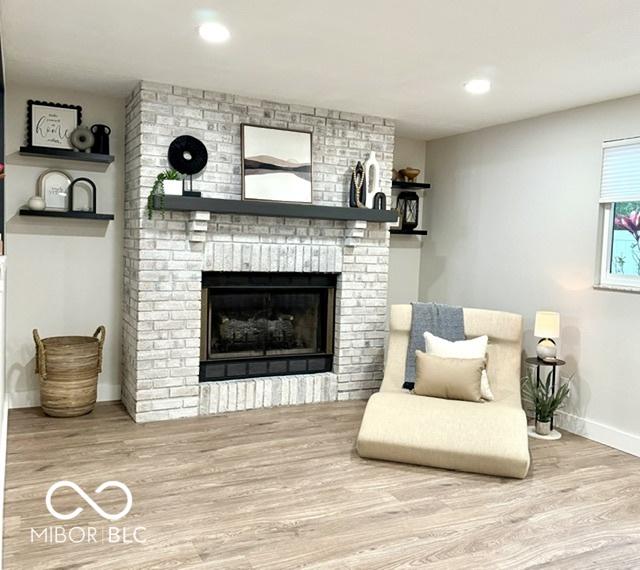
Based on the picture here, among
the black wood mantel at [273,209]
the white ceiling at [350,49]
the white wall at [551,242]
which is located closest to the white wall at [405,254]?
the white wall at [551,242]

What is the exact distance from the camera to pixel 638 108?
13.0 ft

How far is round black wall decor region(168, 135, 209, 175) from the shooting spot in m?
4.29

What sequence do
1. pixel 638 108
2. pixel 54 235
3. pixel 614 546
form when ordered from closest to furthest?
pixel 614 546 < pixel 638 108 < pixel 54 235

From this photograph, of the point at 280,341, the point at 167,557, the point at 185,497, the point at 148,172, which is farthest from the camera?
the point at 280,341

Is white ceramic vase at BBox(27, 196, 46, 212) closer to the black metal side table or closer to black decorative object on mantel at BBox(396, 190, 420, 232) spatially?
black decorative object on mantel at BBox(396, 190, 420, 232)

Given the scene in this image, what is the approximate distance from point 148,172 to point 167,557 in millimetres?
2630

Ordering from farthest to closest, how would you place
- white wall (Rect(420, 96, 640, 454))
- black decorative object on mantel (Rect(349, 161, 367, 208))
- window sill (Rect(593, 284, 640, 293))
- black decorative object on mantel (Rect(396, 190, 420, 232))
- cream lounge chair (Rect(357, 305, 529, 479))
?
1. black decorative object on mantel (Rect(396, 190, 420, 232))
2. black decorative object on mantel (Rect(349, 161, 367, 208))
3. white wall (Rect(420, 96, 640, 454))
4. window sill (Rect(593, 284, 640, 293))
5. cream lounge chair (Rect(357, 305, 529, 479))

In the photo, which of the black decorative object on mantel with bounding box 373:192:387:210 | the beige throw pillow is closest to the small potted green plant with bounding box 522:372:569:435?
the beige throw pillow

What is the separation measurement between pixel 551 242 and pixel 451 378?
141cm

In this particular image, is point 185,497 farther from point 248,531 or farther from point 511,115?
point 511,115

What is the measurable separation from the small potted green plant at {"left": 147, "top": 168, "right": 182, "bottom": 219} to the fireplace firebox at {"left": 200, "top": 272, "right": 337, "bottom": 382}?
681 mm

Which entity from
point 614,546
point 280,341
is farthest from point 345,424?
point 614,546

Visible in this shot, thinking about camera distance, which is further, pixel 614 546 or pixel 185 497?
pixel 185 497

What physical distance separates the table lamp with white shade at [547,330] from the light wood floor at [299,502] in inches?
24.1
